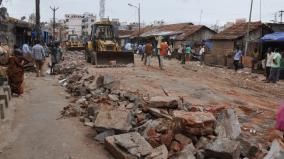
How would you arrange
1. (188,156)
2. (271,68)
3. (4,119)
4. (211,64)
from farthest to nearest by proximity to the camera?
(211,64) → (271,68) → (4,119) → (188,156)

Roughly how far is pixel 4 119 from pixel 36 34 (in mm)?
21508

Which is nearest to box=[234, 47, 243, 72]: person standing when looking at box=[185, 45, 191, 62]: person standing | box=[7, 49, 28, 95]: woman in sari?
box=[185, 45, 191, 62]: person standing

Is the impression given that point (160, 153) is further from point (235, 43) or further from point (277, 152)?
point (235, 43)

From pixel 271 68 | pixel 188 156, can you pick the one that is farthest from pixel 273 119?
pixel 271 68

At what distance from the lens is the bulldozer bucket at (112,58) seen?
21.6m

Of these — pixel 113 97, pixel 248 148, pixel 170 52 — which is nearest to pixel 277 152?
pixel 248 148

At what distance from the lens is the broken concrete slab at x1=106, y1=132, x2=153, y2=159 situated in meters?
6.82

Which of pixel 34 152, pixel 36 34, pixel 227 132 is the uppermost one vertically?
pixel 36 34

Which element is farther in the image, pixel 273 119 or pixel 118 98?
pixel 118 98

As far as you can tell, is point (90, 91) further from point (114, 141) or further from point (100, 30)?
point (100, 30)

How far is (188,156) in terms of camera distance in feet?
21.0

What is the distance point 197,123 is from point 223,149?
3.05ft

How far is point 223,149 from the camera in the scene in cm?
620

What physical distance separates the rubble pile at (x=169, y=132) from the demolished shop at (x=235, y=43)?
17.2 m
